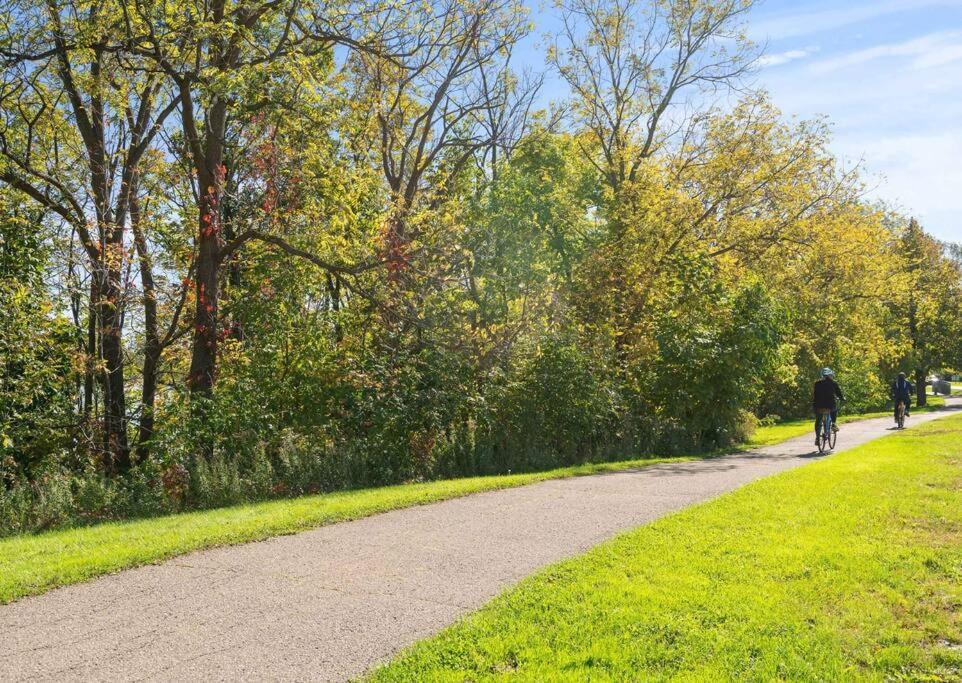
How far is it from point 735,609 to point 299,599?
2964mm

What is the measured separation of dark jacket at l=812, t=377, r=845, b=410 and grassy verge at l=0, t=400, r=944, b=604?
9.10 metres

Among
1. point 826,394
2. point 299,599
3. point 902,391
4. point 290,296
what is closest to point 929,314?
point 902,391

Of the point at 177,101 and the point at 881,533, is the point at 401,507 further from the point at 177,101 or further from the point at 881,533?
the point at 177,101

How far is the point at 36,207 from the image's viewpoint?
14.3 metres

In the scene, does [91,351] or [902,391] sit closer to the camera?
[91,351]

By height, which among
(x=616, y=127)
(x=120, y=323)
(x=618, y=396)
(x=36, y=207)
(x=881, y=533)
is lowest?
(x=881, y=533)

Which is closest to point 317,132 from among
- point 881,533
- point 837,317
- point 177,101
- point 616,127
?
point 177,101

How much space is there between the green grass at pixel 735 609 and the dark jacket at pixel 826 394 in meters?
9.13

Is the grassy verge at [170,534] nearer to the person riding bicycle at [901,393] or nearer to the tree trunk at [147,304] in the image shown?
the tree trunk at [147,304]

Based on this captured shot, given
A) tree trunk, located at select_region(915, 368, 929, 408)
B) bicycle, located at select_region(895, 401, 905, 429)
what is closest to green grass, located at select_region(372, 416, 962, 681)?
bicycle, located at select_region(895, 401, 905, 429)

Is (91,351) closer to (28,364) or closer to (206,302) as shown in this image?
(206,302)

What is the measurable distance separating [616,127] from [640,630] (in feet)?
82.7

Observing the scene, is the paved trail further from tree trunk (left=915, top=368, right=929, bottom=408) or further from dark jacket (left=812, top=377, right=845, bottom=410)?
tree trunk (left=915, top=368, right=929, bottom=408)

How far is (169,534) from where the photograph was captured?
288 inches
